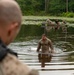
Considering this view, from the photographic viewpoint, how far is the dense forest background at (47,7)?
83.5 meters

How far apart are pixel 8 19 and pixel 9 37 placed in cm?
8

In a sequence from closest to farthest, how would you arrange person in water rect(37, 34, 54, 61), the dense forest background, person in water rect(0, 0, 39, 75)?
person in water rect(0, 0, 39, 75)
person in water rect(37, 34, 54, 61)
the dense forest background

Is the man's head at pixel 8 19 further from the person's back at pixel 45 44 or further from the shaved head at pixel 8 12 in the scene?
the person's back at pixel 45 44

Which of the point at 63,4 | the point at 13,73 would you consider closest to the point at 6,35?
the point at 13,73

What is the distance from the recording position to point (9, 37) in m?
1.45

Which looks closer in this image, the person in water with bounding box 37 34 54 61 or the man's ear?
the man's ear

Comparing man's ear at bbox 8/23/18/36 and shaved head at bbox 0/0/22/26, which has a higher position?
shaved head at bbox 0/0/22/26

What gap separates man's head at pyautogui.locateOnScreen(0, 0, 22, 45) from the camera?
4.63 ft

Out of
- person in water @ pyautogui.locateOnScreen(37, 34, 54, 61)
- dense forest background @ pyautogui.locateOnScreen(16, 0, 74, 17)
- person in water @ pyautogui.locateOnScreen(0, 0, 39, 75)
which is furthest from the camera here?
dense forest background @ pyautogui.locateOnScreen(16, 0, 74, 17)

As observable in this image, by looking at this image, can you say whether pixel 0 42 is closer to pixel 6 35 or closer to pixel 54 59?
pixel 6 35

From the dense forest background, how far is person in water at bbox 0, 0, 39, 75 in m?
79.4

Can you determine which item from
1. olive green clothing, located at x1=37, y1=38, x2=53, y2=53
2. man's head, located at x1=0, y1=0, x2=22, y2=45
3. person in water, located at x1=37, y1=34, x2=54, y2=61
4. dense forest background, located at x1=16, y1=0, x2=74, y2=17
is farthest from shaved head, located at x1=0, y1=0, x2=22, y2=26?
dense forest background, located at x1=16, y1=0, x2=74, y2=17

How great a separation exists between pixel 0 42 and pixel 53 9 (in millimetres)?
84147

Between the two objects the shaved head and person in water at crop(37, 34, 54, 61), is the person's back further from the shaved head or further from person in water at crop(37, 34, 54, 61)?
the shaved head
